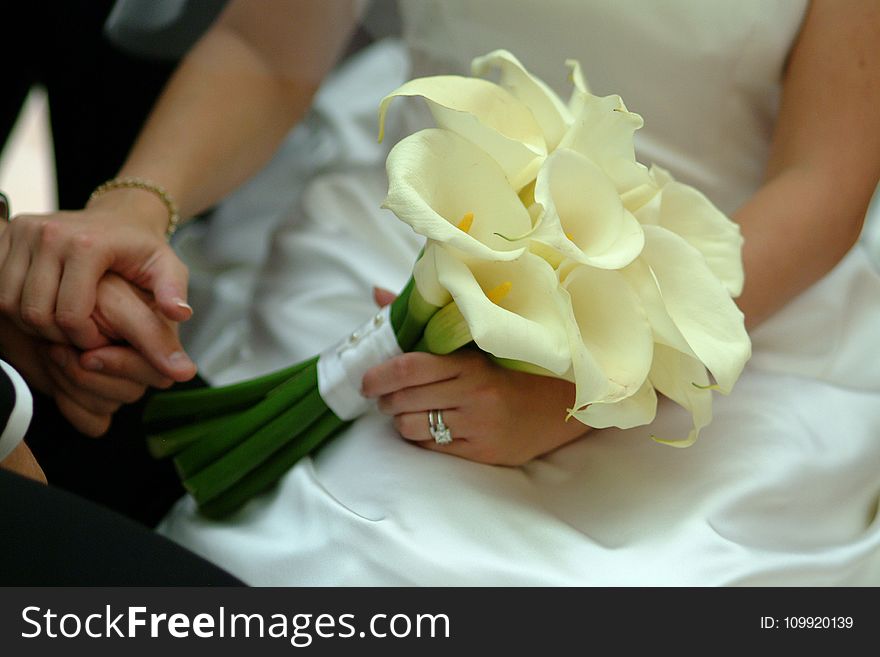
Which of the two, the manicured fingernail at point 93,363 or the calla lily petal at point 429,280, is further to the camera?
the manicured fingernail at point 93,363

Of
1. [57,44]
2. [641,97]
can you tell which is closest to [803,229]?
[641,97]

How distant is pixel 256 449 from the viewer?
76 centimetres

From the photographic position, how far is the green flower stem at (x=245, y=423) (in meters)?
0.75

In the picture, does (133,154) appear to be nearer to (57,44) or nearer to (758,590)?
(57,44)

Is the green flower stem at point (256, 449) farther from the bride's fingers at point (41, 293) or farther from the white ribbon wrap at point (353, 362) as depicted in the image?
the bride's fingers at point (41, 293)

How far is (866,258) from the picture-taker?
95cm

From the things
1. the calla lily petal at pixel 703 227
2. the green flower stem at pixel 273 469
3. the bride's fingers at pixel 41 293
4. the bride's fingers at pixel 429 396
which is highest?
the calla lily petal at pixel 703 227

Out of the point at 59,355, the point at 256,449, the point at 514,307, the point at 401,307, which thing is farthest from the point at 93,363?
the point at 514,307

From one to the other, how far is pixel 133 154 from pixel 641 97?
1.61 feet

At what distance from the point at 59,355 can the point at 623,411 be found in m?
0.45

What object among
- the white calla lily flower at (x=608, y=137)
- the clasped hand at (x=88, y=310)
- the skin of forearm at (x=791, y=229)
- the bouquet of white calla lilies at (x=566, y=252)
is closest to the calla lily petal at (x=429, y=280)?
the bouquet of white calla lilies at (x=566, y=252)

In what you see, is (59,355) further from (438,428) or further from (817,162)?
(817,162)

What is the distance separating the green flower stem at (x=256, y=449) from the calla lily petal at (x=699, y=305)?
29 centimetres

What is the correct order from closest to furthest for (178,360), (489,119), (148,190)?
(489,119)
(178,360)
(148,190)
